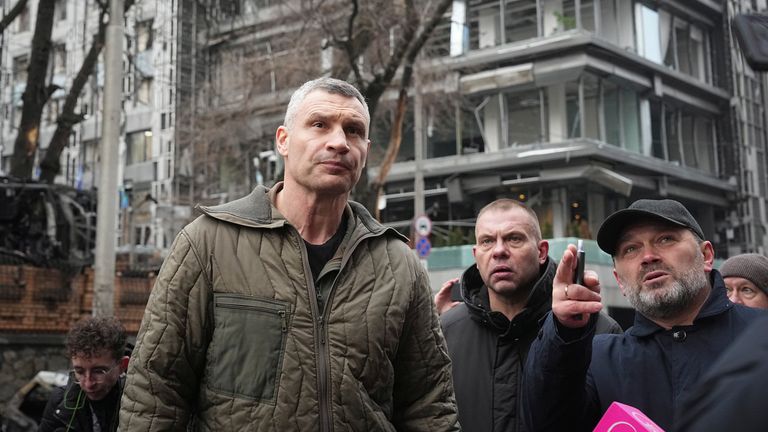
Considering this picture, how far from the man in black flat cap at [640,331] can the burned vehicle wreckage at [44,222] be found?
40.6 feet

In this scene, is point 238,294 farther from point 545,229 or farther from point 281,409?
point 545,229

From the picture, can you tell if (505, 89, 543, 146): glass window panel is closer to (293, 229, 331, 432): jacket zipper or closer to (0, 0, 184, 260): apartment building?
(0, 0, 184, 260): apartment building

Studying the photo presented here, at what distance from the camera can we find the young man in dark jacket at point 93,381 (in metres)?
4.34

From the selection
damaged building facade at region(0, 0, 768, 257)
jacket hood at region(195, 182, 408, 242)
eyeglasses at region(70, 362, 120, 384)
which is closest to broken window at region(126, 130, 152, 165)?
damaged building facade at region(0, 0, 768, 257)

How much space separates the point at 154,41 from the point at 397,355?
34781mm

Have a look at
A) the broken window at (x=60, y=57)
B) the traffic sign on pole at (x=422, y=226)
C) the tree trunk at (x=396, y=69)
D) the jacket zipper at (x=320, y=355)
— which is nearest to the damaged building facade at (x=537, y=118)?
the broken window at (x=60, y=57)

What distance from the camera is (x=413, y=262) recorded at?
119 inches

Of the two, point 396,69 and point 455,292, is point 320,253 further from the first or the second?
point 396,69

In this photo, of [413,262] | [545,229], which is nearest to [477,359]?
[413,262]

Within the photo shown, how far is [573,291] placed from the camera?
9.08 feet

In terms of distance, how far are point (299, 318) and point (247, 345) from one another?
0.59 feet

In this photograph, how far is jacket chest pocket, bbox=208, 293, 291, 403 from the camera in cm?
262

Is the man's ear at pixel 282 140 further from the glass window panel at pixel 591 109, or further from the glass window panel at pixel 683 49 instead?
the glass window panel at pixel 683 49

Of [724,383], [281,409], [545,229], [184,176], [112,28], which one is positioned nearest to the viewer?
[724,383]
